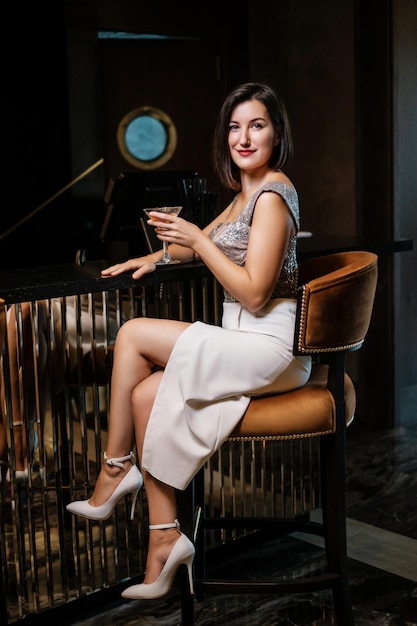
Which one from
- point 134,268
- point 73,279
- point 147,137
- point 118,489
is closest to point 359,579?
point 118,489

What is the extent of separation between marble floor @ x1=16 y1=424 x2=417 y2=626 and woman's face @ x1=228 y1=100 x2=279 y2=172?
1340mm

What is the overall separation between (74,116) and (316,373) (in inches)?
113

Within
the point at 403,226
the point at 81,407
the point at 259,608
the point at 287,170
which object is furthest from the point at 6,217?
the point at 259,608

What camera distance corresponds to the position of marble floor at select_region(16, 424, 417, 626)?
257 centimetres

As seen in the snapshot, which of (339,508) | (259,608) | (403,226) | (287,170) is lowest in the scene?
(259,608)

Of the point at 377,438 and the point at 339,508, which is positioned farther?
the point at 377,438

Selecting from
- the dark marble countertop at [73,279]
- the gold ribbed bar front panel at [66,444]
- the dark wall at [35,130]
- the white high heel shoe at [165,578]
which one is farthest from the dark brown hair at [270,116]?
the dark wall at [35,130]

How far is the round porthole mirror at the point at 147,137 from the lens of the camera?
5.07 m

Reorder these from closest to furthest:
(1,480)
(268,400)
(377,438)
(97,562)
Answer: (268,400) → (1,480) → (97,562) → (377,438)

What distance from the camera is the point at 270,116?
89.5 inches

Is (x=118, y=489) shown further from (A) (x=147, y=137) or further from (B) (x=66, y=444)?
(A) (x=147, y=137)

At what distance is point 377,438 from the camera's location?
4.37 metres

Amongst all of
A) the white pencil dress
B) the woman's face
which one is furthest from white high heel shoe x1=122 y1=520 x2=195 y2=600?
the woman's face

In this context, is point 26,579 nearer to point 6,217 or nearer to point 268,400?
point 268,400
